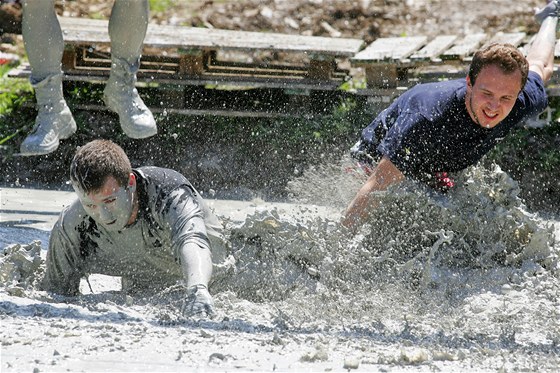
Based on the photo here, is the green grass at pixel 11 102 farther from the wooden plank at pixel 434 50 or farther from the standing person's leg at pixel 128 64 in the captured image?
the wooden plank at pixel 434 50

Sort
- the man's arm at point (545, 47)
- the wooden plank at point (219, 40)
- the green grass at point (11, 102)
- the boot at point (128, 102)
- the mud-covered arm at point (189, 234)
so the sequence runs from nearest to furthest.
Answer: the mud-covered arm at point (189, 234), the man's arm at point (545, 47), the boot at point (128, 102), the wooden plank at point (219, 40), the green grass at point (11, 102)

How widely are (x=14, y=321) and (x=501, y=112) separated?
2.52m

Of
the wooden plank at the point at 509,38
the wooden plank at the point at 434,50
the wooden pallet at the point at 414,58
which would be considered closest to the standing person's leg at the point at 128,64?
the wooden pallet at the point at 414,58

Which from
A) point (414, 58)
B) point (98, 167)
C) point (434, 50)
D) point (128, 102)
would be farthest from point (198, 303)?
point (434, 50)

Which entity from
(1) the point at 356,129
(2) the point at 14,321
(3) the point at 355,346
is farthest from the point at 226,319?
(1) the point at 356,129

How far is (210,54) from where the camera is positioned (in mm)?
8398

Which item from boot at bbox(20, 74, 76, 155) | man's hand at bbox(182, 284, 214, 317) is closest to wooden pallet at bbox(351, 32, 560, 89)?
boot at bbox(20, 74, 76, 155)

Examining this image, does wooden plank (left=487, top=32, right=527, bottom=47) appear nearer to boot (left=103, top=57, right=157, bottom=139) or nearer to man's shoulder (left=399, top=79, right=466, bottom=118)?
man's shoulder (left=399, top=79, right=466, bottom=118)

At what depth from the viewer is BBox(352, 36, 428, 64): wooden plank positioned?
7637 mm

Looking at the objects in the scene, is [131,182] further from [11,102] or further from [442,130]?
[11,102]

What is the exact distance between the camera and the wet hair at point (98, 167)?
470cm

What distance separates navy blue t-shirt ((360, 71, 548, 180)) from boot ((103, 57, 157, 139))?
63.0 inches

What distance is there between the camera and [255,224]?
548 centimetres

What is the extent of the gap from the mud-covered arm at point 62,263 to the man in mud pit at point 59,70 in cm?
138
